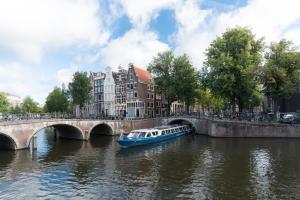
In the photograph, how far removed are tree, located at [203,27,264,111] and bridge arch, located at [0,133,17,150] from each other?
121 feet

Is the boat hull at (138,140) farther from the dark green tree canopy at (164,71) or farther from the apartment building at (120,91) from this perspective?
the apartment building at (120,91)

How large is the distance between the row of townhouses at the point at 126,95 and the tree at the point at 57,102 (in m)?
7.06

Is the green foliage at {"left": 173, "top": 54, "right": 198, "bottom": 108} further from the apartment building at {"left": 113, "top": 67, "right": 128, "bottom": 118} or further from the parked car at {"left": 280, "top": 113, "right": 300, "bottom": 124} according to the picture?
the parked car at {"left": 280, "top": 113, "right": 300, "bottom": 124}

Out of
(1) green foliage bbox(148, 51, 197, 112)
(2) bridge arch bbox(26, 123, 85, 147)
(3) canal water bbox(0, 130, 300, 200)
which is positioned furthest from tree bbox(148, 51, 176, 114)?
(3) canal water bbox(0, 130, 300, 200)

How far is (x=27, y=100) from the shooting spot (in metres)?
130

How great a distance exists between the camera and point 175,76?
75.4 meters

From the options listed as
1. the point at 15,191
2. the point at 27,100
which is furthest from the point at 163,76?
the point at 27,100

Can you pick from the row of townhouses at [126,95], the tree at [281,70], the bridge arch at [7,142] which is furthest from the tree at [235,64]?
the bridge arch at [7,142]

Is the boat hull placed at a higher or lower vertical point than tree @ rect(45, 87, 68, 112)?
lower

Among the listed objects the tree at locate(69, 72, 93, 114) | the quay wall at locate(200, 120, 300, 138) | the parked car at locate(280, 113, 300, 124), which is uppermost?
the tree at locate(69, 72, 93, 114)

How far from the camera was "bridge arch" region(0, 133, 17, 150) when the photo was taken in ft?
142

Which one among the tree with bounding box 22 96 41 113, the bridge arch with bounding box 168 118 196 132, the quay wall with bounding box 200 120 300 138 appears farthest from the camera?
the tree with bounding box 22 96 41 113

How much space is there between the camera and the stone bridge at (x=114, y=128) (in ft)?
144

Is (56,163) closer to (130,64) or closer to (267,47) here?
(267,47)
